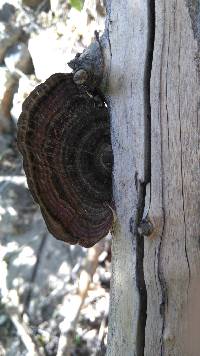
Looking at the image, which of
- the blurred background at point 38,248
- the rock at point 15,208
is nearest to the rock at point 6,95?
the blurred background at point 38,248

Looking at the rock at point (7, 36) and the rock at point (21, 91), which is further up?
the rock at point (7, 36)

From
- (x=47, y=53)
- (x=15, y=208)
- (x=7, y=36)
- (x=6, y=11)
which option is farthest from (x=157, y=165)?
(x=6, y=11)

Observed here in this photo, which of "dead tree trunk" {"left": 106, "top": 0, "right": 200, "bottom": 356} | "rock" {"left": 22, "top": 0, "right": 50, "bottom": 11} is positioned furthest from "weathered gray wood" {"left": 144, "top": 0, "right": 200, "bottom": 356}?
"rock" {"left": 22, "top": 0, "right": 50, "bottom": 11}

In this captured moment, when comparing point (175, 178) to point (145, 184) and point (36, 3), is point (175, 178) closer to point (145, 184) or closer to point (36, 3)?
point (145, 184)

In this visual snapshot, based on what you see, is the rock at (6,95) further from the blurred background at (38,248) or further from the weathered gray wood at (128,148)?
the weathered gray wood at (128,148)

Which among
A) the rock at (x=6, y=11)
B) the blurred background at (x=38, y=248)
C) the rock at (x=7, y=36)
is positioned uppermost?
the rock at (x=6, y=11)

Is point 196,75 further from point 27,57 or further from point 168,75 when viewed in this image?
point 27,57
